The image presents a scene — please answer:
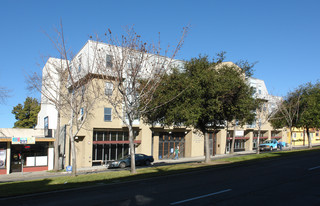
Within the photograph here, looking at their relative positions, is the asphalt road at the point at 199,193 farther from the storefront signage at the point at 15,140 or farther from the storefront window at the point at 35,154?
the storefront window at the point at 35,154

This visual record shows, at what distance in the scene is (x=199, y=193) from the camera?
32.4 feet

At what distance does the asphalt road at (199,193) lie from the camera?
878 centimetres

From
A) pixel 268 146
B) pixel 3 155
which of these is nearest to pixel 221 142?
pixel 268 146

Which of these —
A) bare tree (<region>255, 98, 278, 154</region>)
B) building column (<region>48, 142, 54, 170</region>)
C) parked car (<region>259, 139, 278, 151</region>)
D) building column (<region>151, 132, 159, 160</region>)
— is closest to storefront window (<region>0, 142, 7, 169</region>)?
building column (<region>48, 142, 54, 170</region>)

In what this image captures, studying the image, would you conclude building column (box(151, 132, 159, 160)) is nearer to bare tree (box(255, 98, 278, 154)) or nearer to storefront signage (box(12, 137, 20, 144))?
bare tree (box(255, 98, 278, 154))

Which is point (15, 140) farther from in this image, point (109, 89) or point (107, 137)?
point (109, 89)

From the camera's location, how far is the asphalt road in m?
8.78

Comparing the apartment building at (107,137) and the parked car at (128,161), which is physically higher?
the apartment building at (107,137)

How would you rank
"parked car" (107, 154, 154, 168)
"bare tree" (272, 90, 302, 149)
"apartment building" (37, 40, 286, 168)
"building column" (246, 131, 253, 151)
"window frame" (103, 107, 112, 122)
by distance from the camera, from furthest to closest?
"building column" (246, 131, 253, 151)
"bare tree" (272, 90, 302, 149)
"window frame" (103, 107, 112, 122)
"apartment building" (37, 40, 286, 168)
"parked car" (107, 154, 154, 168)

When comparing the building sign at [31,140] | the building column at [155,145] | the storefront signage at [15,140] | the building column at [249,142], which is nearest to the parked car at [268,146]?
the building column at [249,142]

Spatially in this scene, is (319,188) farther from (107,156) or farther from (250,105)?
(107,156)

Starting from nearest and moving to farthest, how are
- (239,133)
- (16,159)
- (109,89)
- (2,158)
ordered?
(109,89) → (2,158) → (16,159) → (239,133)

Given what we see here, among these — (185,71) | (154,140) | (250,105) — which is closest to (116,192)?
(185,71)

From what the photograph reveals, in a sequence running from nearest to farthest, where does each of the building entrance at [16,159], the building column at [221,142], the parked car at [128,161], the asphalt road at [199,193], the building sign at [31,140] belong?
the asphalt road at [199,193] → the building sign at [31,140] → the building entrance at [16,159] → the parked car at [128,161] → the building column at [221,142]
